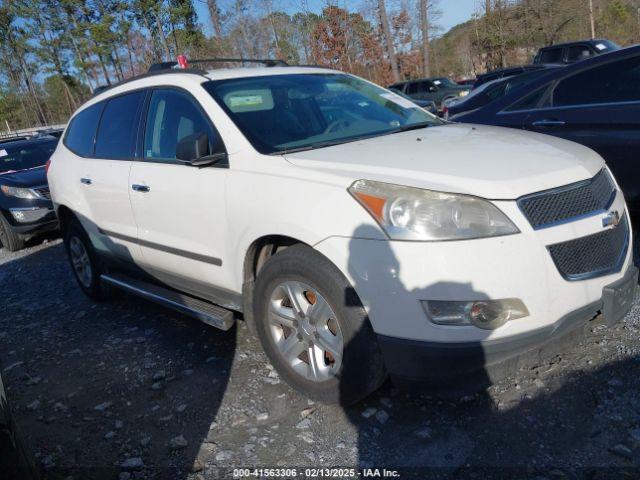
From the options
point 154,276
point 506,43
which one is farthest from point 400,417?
point 506,43

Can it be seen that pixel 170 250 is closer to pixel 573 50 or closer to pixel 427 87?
pixel 573 50

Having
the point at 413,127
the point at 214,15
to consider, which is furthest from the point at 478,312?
the point at 214,15

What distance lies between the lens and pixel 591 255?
253 centimetres

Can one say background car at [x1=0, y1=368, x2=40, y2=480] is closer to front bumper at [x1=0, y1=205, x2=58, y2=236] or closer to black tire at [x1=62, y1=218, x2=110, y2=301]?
black tire at [x1=62, y1=218, x2=110, y2=301]

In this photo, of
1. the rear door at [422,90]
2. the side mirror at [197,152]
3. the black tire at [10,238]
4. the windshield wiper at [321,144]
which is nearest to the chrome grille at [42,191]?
the black tire at [10,238]

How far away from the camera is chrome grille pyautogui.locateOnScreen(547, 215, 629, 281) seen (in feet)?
7.94

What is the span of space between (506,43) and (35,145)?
26.4m

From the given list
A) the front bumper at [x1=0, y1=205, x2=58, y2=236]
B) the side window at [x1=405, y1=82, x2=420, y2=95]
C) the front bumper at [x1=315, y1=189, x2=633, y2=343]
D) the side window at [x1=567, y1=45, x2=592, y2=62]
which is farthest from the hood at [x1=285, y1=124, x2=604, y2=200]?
the side window at [x1=405, y1=82, x2=420, y2=95]

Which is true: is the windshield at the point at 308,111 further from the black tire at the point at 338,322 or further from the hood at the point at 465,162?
the black tire at the point at 338,322

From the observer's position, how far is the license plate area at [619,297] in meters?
2.55

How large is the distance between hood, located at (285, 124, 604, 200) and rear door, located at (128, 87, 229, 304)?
639 mm

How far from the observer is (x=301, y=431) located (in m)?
2.81

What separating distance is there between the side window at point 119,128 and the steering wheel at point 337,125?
1.48 metres

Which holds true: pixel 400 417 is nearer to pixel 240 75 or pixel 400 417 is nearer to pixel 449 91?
pixel 240 75
